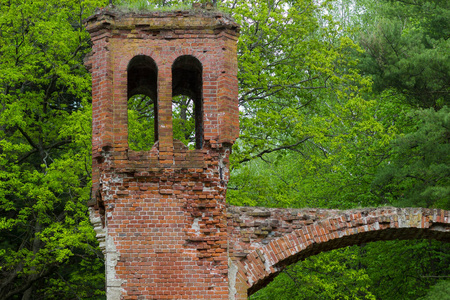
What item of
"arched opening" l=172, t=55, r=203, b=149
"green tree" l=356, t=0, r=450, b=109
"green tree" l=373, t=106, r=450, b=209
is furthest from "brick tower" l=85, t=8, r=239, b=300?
"green tree" l=356, t=0, r=450, b=109

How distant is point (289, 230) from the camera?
10164 mm

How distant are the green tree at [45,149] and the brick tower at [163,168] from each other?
478 cm

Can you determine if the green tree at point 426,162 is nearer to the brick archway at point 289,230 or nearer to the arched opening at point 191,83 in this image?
the brick archway at point 289,230

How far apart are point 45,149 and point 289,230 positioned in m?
9.39

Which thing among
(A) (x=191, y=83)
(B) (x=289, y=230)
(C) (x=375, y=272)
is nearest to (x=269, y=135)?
(C) (x=375, y=272)

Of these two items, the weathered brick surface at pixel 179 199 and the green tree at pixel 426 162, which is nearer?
the weathered brick surface at pixel 179 199

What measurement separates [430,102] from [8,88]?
10.9 meters

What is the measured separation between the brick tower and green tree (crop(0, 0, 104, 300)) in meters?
4.78

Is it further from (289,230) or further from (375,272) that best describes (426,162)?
(289,230)

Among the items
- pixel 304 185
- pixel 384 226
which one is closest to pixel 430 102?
pixel 304 185

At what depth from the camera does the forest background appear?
14828 millimetres

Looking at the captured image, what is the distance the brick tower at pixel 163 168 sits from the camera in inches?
370

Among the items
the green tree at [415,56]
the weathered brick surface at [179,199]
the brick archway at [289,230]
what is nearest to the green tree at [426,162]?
the green tree at [415,56]

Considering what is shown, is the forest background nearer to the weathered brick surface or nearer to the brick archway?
the brick archway
